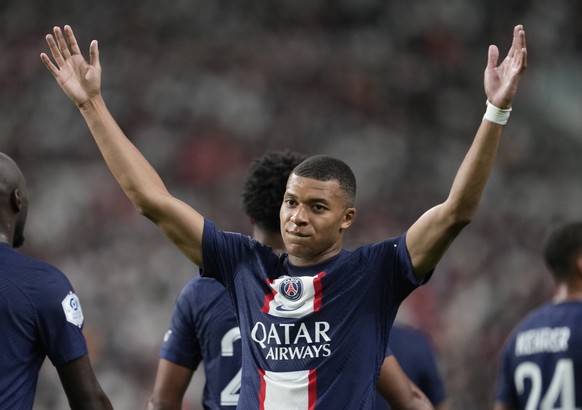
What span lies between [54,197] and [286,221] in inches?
322

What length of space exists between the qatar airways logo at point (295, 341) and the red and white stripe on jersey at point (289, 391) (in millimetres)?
66

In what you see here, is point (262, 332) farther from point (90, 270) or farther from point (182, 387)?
point (90, 270)

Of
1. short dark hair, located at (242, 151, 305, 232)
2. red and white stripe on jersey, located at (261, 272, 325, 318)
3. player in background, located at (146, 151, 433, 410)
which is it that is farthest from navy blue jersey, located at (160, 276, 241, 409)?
red and white stripe on jersey, located at (261, 272, 325, 318)

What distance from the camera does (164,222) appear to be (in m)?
3.90

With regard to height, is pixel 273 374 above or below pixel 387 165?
below

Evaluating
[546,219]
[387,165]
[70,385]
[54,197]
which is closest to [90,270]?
[54,197]

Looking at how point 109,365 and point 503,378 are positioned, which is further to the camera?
point 109,365

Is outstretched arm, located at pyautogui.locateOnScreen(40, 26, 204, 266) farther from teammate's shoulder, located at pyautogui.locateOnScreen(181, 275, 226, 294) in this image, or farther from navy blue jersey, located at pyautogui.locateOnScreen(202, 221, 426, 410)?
teammate's shoulder, located at pyautogui.locateOnScreen(181, 275, 226, 294)

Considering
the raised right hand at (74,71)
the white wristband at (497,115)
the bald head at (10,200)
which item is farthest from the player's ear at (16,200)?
the white wristband at (497,115)

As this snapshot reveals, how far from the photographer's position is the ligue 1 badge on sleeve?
12.7ft

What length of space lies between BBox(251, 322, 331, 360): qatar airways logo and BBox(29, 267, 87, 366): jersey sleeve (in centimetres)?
73

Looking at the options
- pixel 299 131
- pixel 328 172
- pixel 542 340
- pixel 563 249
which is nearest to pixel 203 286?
pixel 328 172

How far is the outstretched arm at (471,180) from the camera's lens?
3.56m

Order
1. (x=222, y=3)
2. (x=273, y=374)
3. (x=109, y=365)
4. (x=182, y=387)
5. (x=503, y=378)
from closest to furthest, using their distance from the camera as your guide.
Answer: (x=273, y=374) < (x=182, y=387) < (x=503, y=378) < (x=109, y=365) < (x=222, y=3)
